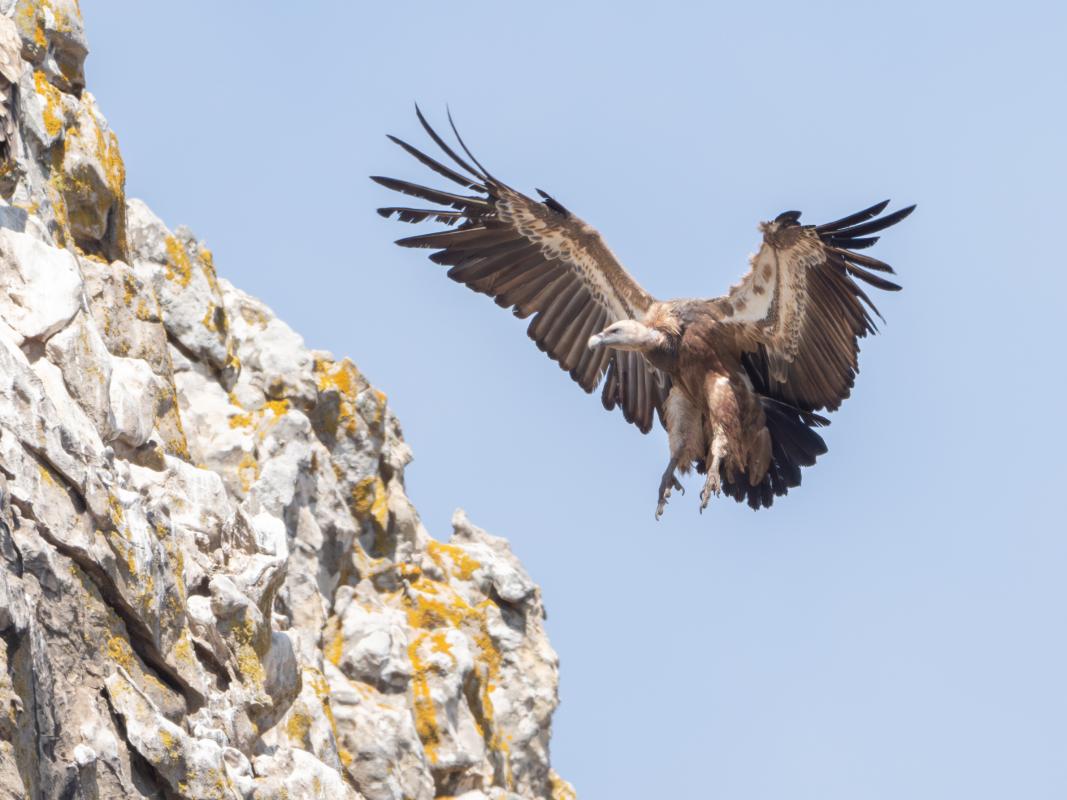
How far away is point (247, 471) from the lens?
15.1 meters

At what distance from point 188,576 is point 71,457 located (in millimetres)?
1566

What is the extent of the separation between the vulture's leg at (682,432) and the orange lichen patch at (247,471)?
3.42 m

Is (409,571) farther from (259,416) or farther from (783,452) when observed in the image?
(783,452)

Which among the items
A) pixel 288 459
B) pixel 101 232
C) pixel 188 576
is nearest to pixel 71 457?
pixel 188 576

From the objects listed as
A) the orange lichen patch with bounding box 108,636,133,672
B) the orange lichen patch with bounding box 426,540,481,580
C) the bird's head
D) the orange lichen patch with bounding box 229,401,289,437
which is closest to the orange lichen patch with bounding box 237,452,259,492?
the orange lichen patch with bounding box 229,401,289,437

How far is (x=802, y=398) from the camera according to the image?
1470cm

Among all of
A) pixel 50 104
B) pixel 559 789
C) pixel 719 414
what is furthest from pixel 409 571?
pixel 50 104

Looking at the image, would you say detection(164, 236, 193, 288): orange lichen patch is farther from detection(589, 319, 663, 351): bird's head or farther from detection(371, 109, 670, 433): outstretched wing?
detection(589, 319, 663, 351): bird's head

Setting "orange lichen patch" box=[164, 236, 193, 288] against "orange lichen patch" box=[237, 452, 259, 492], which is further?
"orange lichen patch" box=[164, 236, 193, 288]

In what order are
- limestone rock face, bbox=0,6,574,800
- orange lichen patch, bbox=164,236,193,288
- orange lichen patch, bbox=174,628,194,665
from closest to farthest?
limestone rock face, bbox=0,6,574,800, orange lichen patch, bbox=174,628,194,665, orange lichen patch, bbox=164,236,193,288

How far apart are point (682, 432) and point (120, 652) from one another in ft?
18.5

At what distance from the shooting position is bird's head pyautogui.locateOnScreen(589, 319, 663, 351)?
47.6 feet

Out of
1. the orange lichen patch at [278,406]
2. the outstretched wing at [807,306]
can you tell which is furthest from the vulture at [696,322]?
the orange lichen patch at [278,406]

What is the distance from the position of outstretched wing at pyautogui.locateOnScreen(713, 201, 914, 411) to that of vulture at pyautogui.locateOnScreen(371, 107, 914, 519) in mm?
11
